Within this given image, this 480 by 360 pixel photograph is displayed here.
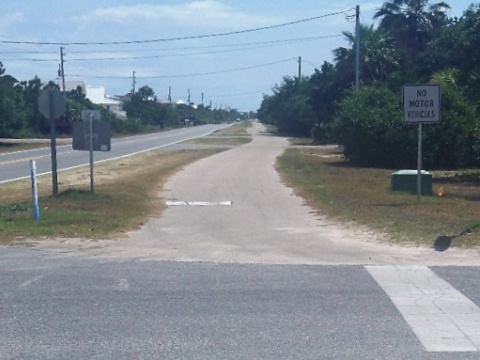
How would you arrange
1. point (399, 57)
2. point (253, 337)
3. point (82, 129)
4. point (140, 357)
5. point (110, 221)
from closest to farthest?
point (140, 357)
point (253, 337)
point (110, 221)
point (82, 129)
point (399, 57)

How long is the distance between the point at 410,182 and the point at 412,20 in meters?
47.9

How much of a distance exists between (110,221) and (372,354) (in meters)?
10.3

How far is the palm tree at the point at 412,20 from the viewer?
68.3 metres

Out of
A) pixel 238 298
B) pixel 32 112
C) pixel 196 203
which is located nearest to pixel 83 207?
pixel 196 203

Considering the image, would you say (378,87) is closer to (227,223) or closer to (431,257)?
(227,223)

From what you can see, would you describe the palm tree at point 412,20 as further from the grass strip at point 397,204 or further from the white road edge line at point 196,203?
the white road edge line at point 196,203

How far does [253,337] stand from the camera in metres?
7.74

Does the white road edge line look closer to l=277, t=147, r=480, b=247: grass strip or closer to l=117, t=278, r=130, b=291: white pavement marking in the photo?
l=277, t=147, r=480, b=247: grass strip

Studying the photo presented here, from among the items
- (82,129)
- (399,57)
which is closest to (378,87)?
(399,57)

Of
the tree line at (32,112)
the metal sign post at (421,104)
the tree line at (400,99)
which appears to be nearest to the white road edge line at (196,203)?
the metal sign post at (421,104)

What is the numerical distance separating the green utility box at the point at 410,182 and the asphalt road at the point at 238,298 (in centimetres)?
814

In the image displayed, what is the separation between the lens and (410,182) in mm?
23859

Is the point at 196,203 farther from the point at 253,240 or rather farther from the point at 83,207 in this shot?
the point at 253,240

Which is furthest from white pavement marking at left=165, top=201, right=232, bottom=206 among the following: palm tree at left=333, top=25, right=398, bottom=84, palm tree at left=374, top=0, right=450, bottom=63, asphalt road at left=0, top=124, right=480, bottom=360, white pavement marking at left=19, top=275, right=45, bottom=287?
palm tree at left=374, top=0, right=450, bottom=63
